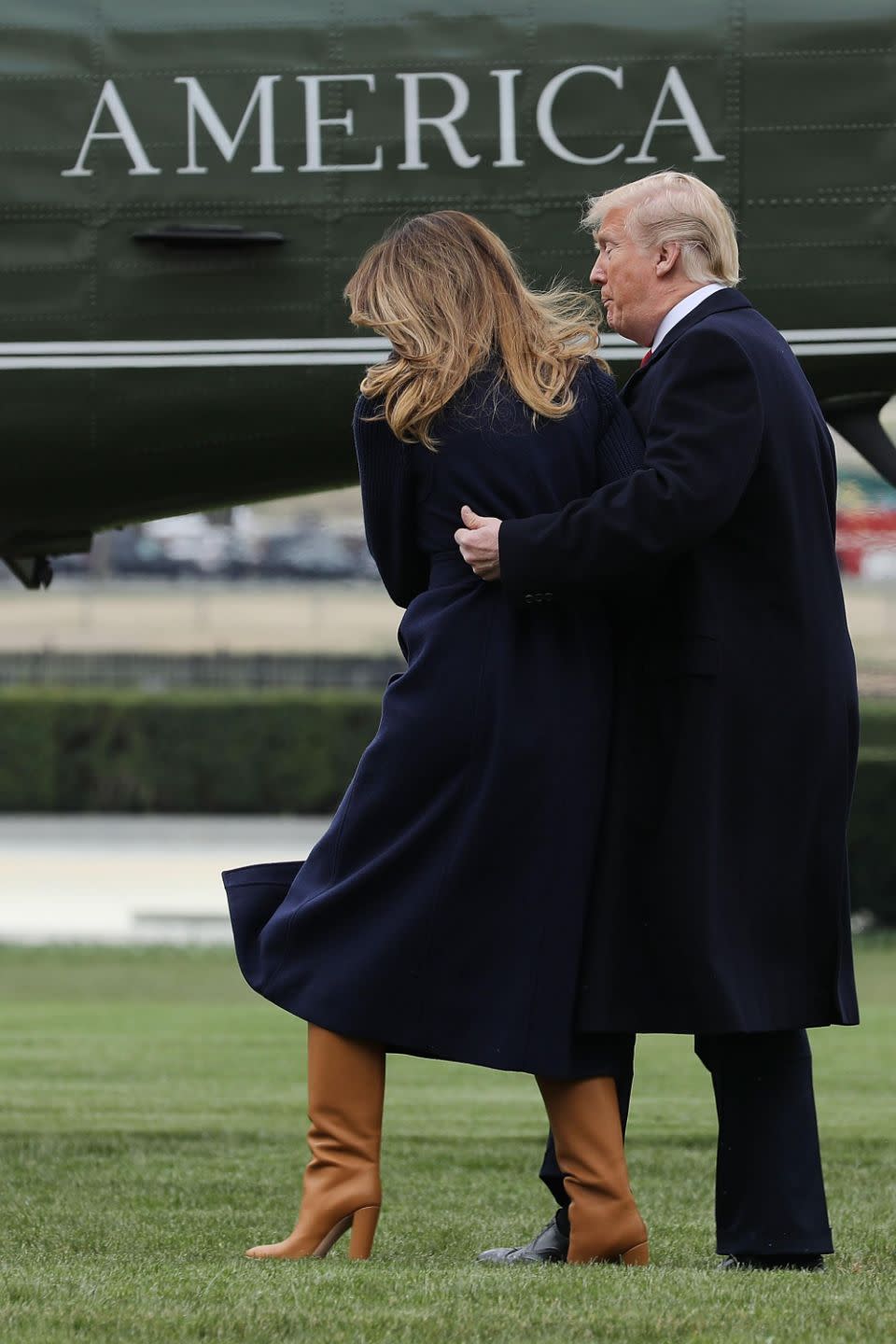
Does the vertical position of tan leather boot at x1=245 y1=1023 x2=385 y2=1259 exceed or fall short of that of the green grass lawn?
it exceeds it

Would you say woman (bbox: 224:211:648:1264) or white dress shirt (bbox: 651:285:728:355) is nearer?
woman (bbox: 224:211:648:1264)

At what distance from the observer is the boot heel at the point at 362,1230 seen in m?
3.22

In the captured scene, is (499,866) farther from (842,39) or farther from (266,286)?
(842,39)

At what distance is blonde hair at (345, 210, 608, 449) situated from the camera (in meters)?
3.21

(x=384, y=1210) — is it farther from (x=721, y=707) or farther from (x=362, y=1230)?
(x=721, y=707)

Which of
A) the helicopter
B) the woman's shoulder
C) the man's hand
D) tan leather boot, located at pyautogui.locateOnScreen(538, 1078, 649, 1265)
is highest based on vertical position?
the helicopter

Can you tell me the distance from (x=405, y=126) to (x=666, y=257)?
5.80 ft

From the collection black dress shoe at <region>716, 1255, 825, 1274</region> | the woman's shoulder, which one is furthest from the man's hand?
black dress shoe at <region>716, 1255, 825, 1274</region>

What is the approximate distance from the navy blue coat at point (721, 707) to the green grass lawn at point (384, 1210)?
47cm

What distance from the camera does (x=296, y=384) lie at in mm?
4980

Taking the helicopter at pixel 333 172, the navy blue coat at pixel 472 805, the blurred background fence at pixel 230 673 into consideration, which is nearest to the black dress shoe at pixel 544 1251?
the navy blue coat at pixel 472 805

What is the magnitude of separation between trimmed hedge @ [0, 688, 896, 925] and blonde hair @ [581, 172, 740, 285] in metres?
18.8

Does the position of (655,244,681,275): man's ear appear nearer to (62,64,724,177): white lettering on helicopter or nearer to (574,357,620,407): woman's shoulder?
(574,357,620,407): woman's shoulder

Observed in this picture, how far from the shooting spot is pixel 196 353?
497 cm
